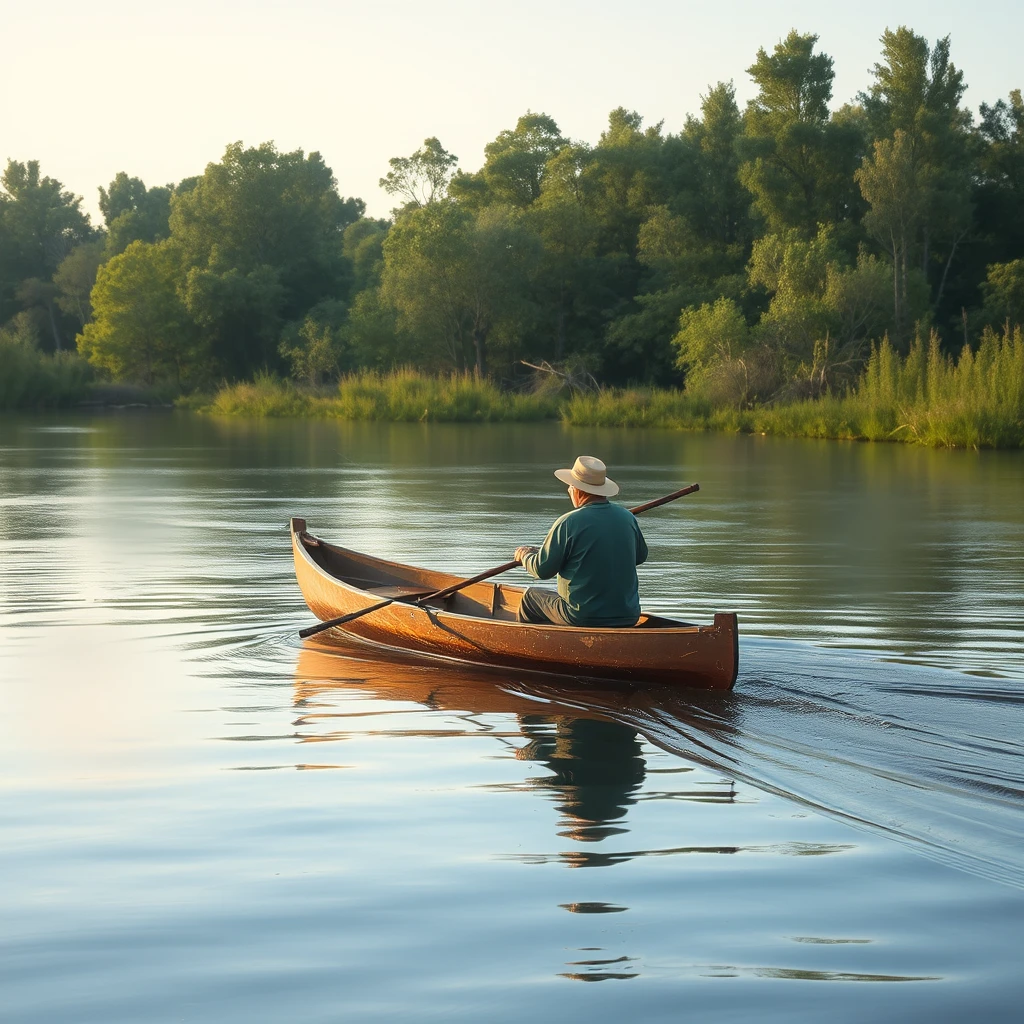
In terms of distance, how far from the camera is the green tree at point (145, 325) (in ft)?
226

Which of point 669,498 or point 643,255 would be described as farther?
point 643,255

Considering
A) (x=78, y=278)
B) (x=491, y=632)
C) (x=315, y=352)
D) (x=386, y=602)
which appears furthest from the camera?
(x=78, y=278)

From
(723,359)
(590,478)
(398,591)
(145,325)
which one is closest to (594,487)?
(590,478)

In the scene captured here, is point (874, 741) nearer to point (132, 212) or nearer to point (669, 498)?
point (669, 498)

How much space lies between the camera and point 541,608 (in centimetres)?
859

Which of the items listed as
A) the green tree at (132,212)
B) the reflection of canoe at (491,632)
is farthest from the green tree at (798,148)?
the reflection of canoe at (491,632)

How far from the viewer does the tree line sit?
4622 cm

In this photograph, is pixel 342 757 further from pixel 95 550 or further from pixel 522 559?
pixel 95 550

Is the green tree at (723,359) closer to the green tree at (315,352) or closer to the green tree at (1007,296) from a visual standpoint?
the green tree at (1007,296)

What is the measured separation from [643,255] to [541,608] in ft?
165

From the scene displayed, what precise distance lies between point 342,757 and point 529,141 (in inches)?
2414

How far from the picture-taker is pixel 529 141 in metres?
65.2

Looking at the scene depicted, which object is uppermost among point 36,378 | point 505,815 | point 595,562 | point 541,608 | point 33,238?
point 33,238

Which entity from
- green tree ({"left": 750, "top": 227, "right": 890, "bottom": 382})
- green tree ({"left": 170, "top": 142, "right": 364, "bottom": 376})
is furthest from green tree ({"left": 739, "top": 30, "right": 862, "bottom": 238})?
green tree ({"left": 170, "top": 142, "right": 364, "bottom": 376})
